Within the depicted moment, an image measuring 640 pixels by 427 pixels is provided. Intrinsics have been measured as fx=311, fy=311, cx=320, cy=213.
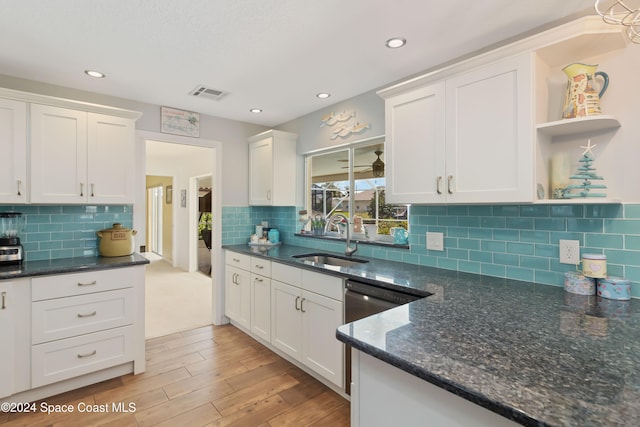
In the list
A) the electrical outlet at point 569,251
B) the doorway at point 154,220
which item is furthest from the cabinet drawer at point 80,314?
the doorway at point 154,220

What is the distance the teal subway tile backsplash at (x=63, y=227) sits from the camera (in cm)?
255

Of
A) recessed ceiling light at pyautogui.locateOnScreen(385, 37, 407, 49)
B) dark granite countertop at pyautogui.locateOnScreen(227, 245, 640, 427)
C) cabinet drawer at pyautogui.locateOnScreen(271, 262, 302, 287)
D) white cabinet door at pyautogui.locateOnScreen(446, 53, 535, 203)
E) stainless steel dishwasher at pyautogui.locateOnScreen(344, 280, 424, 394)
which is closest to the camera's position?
dark granite countertop at pyautogui.locateOnScreen(227, 245, 640, 427)

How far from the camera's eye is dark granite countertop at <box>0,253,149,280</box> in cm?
209

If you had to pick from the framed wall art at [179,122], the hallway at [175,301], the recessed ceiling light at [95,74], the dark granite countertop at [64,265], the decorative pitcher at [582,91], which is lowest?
the hallway at [175,301]

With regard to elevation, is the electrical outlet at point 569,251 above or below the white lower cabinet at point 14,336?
above

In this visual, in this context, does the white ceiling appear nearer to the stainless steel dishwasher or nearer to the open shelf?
the open shelf

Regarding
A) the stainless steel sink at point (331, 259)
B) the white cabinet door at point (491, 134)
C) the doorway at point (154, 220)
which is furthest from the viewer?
the doorway at point (154, 220)

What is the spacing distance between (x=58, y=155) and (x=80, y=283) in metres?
1.01

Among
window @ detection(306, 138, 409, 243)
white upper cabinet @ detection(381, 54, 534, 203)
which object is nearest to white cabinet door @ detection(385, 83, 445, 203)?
white upper cabinet @ detection(381, 54, 534, 203)

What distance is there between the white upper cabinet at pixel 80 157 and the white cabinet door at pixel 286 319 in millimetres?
1543

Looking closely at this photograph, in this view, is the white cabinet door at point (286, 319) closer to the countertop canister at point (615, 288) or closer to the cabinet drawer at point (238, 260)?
the cabinet drawer at point (238, 260)

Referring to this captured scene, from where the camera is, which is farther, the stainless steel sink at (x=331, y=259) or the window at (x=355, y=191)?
the window at (x=355, y=191)

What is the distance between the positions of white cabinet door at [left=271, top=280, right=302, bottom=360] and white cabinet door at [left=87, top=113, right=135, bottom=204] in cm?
154

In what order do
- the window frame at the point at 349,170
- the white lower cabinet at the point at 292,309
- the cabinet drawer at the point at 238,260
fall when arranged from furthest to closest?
the cabinet drawer at the point at 238,260
the window frame at the point at 349,170
the white lower cabinet at the point at 292,309
